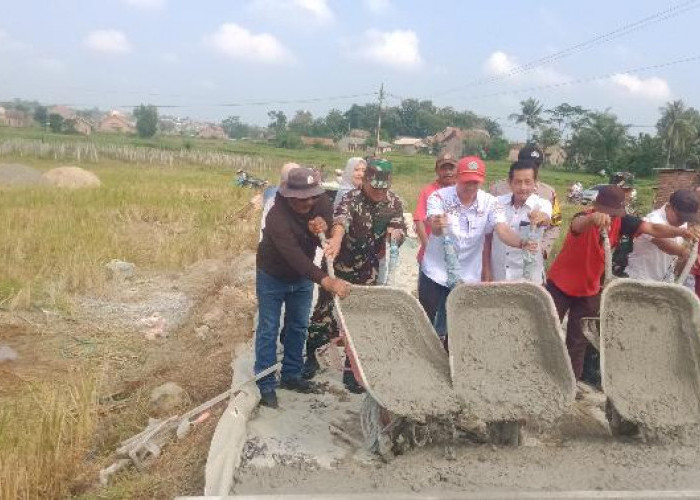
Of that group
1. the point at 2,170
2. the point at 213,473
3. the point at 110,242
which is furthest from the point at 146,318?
the point at 2,170

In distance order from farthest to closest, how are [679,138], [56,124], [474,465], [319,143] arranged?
[56,124], [319,143], [679,138], [474,465]

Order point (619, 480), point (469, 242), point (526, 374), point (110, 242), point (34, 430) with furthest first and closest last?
point (110, 242)
point (469, 242)
point (34, 430)
point (526, 374)
point (619, 480)

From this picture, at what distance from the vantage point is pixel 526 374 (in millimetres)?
3549

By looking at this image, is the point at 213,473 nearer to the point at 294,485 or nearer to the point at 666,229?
the point at 294,485

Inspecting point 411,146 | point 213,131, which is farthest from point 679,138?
point 213,131

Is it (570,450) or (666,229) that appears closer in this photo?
(570,450)

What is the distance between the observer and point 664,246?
4348mm

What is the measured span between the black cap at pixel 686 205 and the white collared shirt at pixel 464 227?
1.19 metres

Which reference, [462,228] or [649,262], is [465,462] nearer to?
[462,228]

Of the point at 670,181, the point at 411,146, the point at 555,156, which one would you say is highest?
the point at 555,156

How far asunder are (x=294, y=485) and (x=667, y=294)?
229 cm

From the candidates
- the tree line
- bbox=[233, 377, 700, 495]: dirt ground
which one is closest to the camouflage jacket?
bbox=[233, 377, 700, 495]: dirt ground

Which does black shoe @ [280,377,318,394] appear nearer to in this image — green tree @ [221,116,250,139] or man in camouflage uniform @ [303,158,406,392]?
man in camouflage uniform @ [303,158,406,392]

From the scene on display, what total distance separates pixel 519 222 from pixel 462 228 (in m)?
0.39
